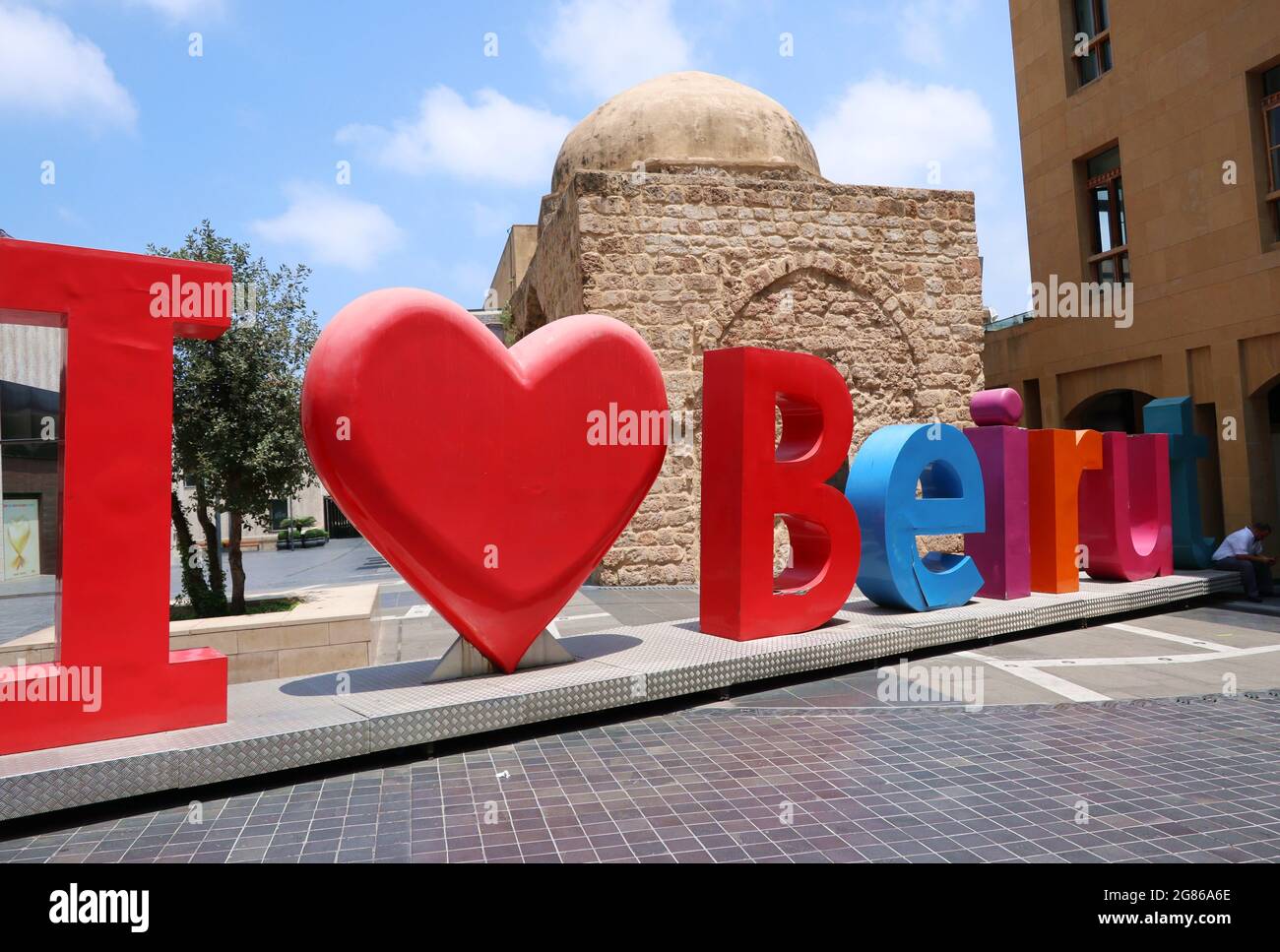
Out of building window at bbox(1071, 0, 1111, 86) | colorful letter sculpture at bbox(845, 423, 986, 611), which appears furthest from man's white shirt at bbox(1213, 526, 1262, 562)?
building window at bbox(1071, 0, 1111, 86)

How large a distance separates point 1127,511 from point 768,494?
18.4 feet

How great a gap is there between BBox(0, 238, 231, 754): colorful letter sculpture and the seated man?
11316 mm

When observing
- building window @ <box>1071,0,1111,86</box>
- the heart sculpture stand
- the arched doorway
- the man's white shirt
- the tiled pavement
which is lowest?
the tiled pavement

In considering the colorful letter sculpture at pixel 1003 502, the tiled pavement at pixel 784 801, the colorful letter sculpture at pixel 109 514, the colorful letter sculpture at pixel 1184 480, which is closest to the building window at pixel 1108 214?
the colorful letter sculpture at pixel 1184 480

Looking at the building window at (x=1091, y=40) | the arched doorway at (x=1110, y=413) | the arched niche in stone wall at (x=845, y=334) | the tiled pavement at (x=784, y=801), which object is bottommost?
the tiled pavement at (x=784, y=801)

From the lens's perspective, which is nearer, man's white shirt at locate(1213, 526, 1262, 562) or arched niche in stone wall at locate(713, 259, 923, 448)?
man's white shirt at locate(1213, 526, 1262, 562)

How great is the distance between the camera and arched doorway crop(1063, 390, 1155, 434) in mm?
15977

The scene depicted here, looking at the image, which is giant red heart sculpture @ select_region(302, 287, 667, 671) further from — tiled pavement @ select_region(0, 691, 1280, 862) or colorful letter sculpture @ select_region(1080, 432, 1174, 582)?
colorful letter sculpture @ select_region(1080, 432, 1174, 582)

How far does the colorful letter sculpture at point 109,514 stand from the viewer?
4.48 meters

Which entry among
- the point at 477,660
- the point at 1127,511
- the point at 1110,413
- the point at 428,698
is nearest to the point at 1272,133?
the point at 1110,413

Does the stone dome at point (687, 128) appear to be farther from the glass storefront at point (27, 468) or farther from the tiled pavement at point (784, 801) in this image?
the tiled pavement at point (784, 801)

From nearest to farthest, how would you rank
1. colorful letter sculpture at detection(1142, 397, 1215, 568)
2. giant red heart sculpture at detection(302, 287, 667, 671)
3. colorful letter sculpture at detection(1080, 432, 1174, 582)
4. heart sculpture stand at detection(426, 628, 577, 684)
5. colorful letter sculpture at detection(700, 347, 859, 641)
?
1. giant red heart sculpture at detection(302, 287, 667, 671)
2. heart sculpture stand at detection(426, 628, 577, 684)
3. colorful letter sculpture at detection(700, 347, 859, 641)
4. colorful letter sculpture at detection(1080, 432, 1174, 582)
5. colorful letter sculpture at detection(1142, 397, 1215, 568)

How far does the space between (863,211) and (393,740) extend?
11.1 m

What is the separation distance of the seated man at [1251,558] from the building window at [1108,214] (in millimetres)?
5279
